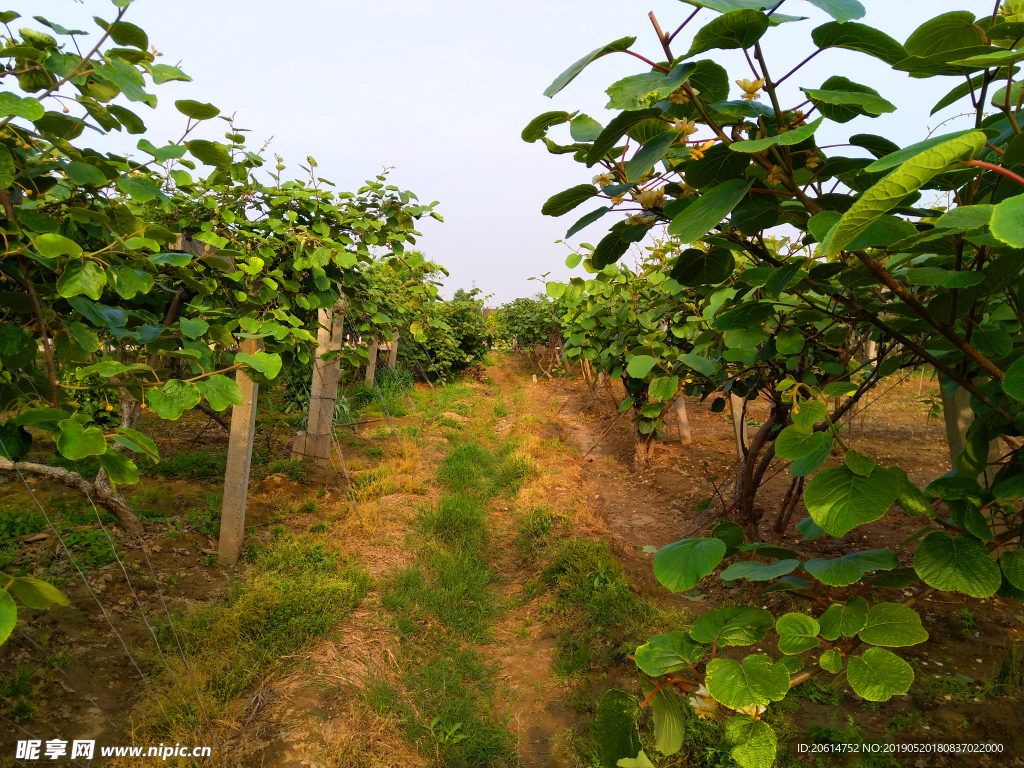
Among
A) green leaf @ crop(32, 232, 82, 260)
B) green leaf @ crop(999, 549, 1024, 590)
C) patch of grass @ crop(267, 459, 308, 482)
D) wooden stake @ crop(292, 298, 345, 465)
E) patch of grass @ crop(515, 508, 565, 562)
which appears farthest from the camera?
wooden stake @ crop(292, 298, 345, 465)

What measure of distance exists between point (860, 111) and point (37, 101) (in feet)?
4.82

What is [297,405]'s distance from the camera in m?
7.47

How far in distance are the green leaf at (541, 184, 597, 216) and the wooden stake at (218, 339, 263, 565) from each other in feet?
10.2

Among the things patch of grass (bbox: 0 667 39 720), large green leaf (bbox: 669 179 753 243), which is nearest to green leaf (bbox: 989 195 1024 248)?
large green leaf (bbox: 669 179 753 243)

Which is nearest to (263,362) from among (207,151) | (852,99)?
(207,151)

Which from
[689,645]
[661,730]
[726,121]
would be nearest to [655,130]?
[726,121]

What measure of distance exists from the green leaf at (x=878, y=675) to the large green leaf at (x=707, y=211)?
587 mm

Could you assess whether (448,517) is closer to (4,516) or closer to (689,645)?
(4,516)

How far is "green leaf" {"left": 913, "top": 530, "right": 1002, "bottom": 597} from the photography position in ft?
2.51

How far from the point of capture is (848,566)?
2.77 ft

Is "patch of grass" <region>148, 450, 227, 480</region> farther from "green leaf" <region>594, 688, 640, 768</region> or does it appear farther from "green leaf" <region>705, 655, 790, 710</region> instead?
"green leaf" <region>705, 655, 790, 710</region>

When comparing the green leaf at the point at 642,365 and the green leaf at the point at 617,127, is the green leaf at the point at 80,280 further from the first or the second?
the green leaf at the point at 642,365

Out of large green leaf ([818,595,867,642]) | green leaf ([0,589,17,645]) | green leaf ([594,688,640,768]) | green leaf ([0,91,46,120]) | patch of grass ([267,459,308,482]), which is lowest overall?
patch of grass ([267,459,308,482])

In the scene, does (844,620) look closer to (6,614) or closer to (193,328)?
(6,614)
